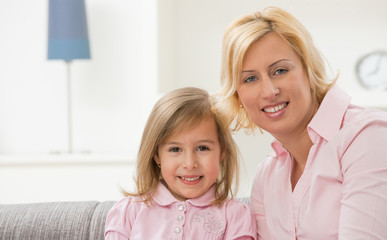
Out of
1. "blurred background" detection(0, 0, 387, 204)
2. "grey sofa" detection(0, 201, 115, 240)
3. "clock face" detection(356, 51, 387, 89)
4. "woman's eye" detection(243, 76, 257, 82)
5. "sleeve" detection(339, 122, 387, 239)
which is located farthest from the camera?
"clock face" detection(356, 51, 387, 89)

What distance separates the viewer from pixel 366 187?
4.84 feet

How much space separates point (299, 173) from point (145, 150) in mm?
538

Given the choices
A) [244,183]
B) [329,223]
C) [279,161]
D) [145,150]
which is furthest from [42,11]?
[329,223]

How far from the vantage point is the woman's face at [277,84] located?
1.71 metres

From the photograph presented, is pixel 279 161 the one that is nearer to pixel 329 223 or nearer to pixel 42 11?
pixel 329 223

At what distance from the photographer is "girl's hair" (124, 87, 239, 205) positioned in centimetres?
195

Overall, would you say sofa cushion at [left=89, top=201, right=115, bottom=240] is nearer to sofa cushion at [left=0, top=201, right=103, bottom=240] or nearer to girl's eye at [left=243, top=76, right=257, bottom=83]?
sofa cushion at [left=0, top=201, right=103, bottom=240]

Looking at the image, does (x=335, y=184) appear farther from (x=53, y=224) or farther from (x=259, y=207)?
(x=53, y=224)

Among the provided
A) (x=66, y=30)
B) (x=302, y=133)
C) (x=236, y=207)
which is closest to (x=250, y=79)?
(x=302, y=133)

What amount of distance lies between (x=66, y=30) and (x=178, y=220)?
87.7 inches

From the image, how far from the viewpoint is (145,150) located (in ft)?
6.59

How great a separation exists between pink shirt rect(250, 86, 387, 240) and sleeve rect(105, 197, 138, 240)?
0.43m

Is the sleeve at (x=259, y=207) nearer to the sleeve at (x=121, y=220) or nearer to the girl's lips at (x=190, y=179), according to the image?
the girl's lips at (x=190, y=179)

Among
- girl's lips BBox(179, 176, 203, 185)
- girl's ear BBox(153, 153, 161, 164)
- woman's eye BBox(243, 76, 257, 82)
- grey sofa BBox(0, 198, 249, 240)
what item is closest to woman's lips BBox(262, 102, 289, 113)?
woman's eye BBox(243, 76, 257, 82)
